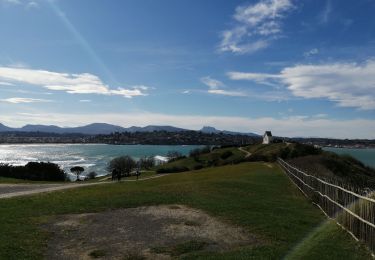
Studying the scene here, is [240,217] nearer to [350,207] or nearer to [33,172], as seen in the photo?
[350,207]

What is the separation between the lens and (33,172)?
217 ft

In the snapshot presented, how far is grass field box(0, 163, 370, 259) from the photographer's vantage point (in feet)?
40.6

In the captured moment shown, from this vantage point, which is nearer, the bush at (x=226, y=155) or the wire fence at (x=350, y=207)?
the wire fence at (x=350, y=207)

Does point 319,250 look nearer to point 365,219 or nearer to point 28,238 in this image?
point 365,219

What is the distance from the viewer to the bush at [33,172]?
6094 centimetres

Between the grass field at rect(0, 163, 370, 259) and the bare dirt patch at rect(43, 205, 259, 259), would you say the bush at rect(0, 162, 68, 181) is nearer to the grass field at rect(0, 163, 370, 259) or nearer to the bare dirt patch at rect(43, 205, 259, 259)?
the grass field at rect(0, 163, 370, 259)

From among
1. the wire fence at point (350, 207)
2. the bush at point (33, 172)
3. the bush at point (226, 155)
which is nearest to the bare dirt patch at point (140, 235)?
the wire fence at point (350, 207)

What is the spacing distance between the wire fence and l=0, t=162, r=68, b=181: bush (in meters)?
47.2

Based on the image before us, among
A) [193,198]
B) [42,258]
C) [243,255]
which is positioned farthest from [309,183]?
[42,258]

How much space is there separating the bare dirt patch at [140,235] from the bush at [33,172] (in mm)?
45444

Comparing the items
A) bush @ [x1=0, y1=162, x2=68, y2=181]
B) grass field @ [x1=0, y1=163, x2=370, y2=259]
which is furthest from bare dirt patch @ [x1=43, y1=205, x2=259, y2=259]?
bush @ [x1=0, y1=162, x2=68, y2=181]

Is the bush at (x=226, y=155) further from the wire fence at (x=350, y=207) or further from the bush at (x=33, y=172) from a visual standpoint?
the wire fence at (x=350, y=207)

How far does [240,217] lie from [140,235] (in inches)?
175

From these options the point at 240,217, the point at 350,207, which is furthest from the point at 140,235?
the point at 350,207
